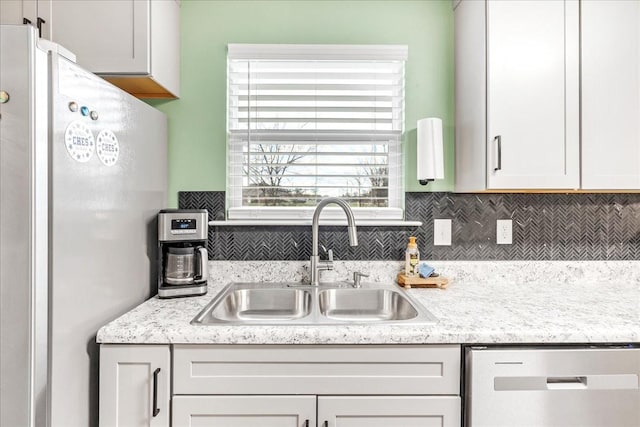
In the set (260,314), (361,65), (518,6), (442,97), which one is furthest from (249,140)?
(518,6)

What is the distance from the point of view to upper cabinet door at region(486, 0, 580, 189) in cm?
148

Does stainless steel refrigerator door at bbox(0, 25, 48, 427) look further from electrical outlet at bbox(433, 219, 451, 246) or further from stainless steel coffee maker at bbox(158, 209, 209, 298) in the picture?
electrical outlet at bbox(433, 219, 451, 246)

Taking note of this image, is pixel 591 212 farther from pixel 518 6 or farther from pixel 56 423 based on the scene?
pixel 56 423

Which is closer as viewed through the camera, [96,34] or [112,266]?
[112,266]

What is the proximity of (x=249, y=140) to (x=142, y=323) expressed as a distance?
0.99 m

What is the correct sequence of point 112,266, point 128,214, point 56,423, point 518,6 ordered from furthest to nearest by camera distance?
point 518,6 → point 128,214 → point 112,266 → point 56,423

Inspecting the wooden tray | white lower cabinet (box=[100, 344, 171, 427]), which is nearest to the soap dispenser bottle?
the wooden tray

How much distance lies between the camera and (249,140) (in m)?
1.82

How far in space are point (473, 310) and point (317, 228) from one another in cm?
71

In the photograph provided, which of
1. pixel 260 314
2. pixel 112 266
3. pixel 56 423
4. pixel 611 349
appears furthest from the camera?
pixel 260 314

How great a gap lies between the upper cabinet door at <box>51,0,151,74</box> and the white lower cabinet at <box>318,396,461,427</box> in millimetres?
1427

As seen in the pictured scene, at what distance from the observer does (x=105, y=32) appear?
1410mm

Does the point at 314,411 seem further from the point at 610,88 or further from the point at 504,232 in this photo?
the point at 610,88

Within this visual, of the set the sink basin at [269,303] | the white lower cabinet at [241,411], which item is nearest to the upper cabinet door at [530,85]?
the sink basin at [269,303]
